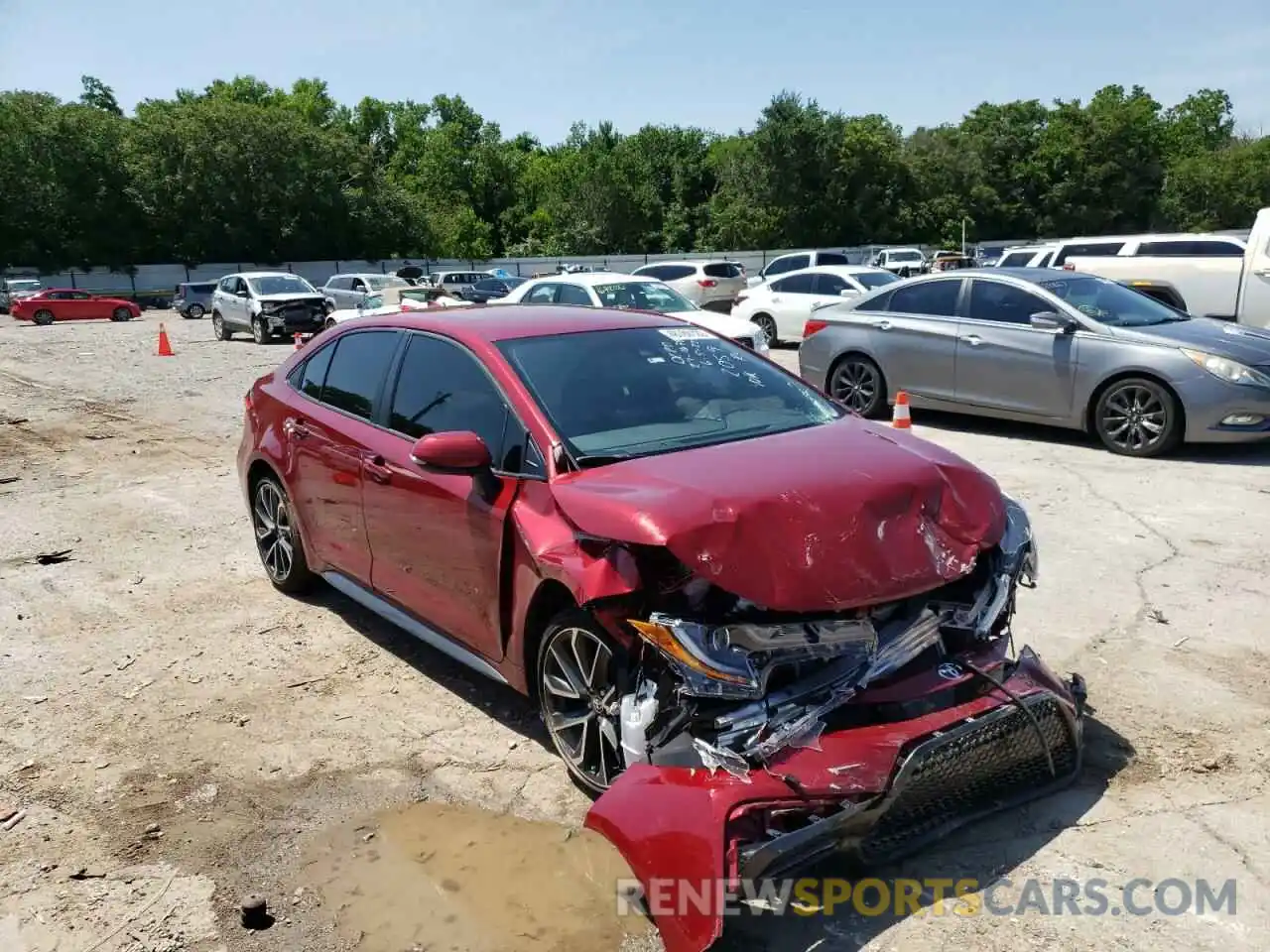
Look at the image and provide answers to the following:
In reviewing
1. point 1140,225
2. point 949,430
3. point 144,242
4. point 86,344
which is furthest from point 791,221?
point 949,430

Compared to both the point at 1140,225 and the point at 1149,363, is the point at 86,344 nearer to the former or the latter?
the point at 1149,363

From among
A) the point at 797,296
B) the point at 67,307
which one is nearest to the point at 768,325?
the point at 797,296

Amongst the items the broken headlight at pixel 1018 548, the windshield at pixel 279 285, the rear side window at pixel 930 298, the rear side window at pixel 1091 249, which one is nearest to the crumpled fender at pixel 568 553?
the broken headlight at pixel 1018 548

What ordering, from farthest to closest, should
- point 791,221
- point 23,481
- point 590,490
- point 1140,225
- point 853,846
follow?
point 1140,225 → point 791,221 → point 23,481 → point 590,490 → point 853,846

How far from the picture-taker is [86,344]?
2611cm

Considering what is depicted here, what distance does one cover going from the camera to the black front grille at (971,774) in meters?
3.09

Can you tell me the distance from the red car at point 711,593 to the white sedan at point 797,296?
47.7 ft

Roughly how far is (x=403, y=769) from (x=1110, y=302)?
826 cm

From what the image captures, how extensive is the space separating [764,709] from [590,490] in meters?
0.97

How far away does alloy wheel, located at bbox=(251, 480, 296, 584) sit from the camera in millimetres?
5961

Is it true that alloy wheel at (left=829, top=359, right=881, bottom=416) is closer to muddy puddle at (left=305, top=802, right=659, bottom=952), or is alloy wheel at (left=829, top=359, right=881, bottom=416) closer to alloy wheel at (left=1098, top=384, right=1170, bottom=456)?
alloy wheel at (left=1098, top=384, right=1170, bottom=456)

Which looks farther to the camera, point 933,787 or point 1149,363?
point 1149,363

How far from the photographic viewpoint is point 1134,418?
355 inches

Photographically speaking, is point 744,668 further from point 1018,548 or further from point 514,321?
point 514,321
